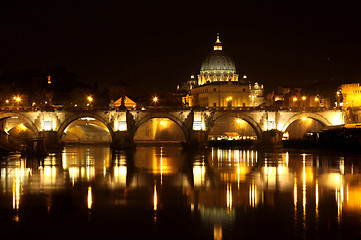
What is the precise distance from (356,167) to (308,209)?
18397 millimetres

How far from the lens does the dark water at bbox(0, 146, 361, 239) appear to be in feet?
58.6

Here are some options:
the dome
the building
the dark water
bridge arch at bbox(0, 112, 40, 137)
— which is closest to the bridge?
bridge arch at bbox(0, 112, 40, 137)

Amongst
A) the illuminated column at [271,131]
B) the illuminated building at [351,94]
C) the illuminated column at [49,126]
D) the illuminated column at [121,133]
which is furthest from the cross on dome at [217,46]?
the illuminated column at [49,126]

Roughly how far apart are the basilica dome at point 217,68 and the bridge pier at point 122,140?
90.5 metres

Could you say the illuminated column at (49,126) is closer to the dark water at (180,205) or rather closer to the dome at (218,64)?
the dark water at (180,205)

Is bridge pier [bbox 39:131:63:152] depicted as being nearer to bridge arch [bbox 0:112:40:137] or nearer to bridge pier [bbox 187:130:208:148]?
bridge arch [bbox 0:112:40:137]

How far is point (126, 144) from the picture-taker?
7825 cm

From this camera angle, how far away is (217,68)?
17025 centimetres

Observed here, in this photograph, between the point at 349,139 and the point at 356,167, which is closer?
the point at 356,167

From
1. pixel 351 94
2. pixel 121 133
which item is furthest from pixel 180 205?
pixel 351 94

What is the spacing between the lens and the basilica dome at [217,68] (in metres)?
169

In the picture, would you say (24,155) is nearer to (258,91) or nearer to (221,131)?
(221,131)

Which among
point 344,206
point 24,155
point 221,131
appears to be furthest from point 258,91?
point 344,206

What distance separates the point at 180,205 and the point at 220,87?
411ft
